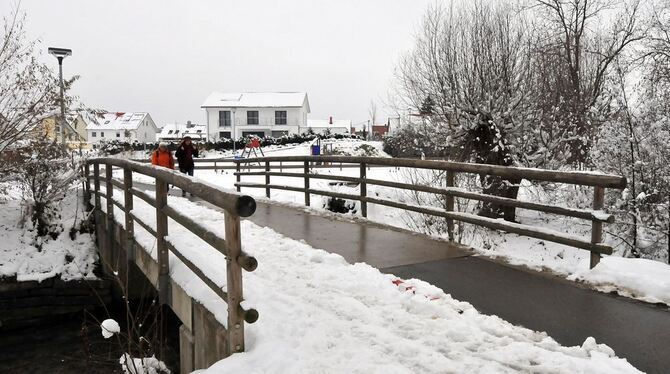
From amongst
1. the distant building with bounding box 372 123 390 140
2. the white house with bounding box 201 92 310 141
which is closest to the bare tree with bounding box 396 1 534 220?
the distant building with bounding box 372 123 390 140

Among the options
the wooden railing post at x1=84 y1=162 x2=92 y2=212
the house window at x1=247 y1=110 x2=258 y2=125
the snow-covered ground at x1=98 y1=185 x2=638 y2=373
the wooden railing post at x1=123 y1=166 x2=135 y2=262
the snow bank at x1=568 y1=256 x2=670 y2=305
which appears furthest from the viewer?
the house window at x1=247 y1=110 x2=258 y2=125

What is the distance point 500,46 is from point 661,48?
3875 mm

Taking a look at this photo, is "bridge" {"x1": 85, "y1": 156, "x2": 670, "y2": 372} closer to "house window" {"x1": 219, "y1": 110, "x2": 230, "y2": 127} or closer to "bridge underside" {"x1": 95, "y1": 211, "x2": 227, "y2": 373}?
"bridge underside" {"x1": 95, "y1": 211, "x2": 227, "y2": 373}

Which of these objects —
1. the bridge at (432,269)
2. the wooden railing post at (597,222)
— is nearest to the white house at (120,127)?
the bridge at (432,269)

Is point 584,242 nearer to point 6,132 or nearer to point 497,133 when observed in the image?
point 497,133

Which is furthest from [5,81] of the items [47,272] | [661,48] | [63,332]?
[661,48]

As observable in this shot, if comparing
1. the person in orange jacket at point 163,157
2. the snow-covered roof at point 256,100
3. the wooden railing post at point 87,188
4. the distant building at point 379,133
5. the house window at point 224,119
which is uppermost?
the snow-covered roof at point 256,100

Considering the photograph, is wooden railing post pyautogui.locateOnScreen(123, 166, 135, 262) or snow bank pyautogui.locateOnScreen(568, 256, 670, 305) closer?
snow bank pyautogui.locateOnScreen(568, 256, 670, 305)

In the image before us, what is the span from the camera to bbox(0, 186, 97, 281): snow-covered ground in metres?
9.96

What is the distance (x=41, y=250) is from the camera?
415 inches

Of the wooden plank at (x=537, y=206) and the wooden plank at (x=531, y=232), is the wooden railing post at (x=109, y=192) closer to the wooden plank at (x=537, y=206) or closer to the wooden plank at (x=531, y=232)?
the wooden plank at (x=537, y=206)

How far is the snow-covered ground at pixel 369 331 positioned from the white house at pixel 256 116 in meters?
60.3

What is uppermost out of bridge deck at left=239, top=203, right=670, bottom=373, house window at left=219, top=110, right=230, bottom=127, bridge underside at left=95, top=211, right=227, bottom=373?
house window at left=219, top=110, right=230, bottom=127

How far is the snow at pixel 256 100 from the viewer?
63619mm
